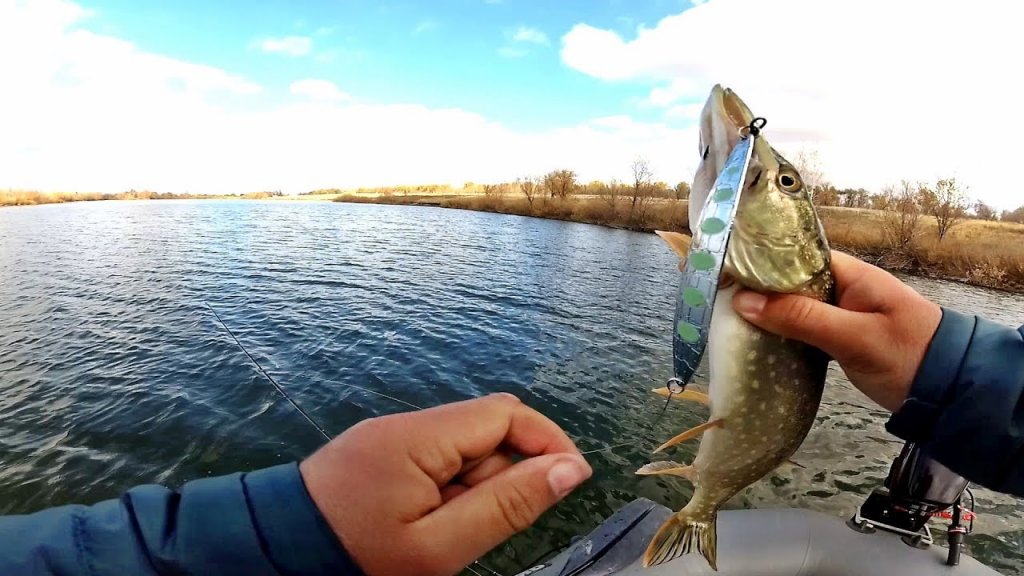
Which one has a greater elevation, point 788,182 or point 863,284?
point 788,182

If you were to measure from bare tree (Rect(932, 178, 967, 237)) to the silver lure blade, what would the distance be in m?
41.5

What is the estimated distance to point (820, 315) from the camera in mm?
2221

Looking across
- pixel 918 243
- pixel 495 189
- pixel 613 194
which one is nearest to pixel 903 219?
pixel 918 243

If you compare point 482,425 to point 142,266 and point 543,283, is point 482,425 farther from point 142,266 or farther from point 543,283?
point 142,266

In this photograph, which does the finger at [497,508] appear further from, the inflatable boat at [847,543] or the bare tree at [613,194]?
the bare tree at [613,194]

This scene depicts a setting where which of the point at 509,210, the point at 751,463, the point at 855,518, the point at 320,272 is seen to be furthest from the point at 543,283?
the point at 509,210

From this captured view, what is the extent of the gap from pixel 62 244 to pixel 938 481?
124 feet

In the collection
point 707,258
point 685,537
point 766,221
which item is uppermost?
point 766,221

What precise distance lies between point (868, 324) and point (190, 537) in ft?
8.91

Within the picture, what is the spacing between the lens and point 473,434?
1500 millimetres

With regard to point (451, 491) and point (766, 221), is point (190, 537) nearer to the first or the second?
point (451, 491)

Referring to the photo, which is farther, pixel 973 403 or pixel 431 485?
pixel 973 403

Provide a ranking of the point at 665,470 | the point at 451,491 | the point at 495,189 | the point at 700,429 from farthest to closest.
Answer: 1. the point at 495,189
2. the point at 665,470
3. the point at 700,429
4. the point at 451,491

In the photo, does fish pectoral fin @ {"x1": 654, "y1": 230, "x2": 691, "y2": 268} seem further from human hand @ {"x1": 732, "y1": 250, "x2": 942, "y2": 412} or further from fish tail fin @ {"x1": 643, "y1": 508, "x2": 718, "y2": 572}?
fish tail fin @ {"x1": 643, "y1": 508, "x2": 718, "y2": 572}
